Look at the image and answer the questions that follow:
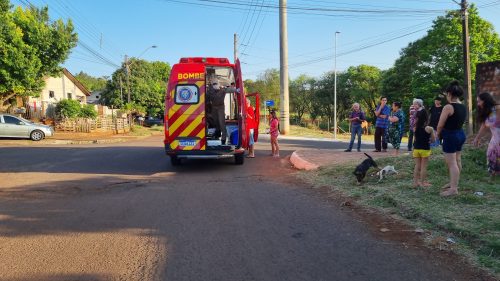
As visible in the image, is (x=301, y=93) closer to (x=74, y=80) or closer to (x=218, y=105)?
(x=74, y=80)

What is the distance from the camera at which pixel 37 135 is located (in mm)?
22469

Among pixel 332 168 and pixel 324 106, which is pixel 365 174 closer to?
pixel 332 168

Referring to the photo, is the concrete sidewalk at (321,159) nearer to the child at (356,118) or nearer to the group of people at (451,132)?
the child at (356,118)

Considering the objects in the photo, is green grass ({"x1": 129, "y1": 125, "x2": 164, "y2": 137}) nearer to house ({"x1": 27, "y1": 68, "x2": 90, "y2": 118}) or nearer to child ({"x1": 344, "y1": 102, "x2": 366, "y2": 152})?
house ({"x1": 27, "y1": 68, "x2": 90, "y2": 118})

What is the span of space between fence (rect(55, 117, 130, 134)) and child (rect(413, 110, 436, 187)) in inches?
1094

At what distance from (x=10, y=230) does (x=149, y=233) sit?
1.87 m

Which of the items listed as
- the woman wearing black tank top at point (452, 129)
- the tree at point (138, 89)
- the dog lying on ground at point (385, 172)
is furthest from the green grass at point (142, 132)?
the woman wearing black tank top at point (452, 129)

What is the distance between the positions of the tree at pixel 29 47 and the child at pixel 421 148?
21713 mm

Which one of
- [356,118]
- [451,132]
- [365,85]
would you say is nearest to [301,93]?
[365,85]

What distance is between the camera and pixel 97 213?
6.27 m

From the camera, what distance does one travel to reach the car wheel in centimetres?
2236

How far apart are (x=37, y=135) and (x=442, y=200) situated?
21.8 m

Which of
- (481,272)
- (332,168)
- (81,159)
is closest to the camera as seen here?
(481,272)

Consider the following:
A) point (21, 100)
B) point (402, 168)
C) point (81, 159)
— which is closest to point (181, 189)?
point (402, 168)
